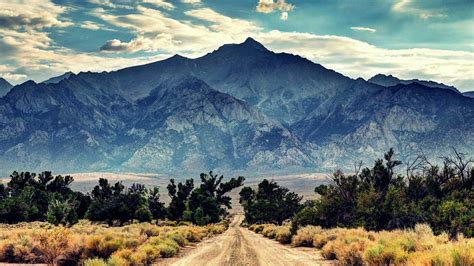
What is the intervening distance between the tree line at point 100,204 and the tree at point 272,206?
10.1 m

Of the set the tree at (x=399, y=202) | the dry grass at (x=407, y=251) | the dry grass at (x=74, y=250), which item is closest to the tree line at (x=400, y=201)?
the tree at (x=399, y=202)

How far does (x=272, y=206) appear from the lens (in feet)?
320

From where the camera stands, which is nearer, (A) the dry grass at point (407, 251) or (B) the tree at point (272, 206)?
(A) the dry grass at point (407, 251)

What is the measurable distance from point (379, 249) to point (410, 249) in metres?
1.38

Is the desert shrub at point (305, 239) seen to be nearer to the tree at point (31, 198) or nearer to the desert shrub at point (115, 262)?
the desert shrub at point (115, 262)

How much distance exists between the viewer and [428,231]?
26.1 metres

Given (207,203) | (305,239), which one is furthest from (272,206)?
(305,239)

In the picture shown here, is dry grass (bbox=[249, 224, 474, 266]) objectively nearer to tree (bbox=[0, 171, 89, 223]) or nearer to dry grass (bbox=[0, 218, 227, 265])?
dry grass (bbox=[0, 218, 227, 265])

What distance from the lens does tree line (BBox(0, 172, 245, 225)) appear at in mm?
85125

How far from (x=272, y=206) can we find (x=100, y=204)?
31.3 metres

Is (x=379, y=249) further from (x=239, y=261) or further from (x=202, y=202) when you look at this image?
(x=202, y=202)

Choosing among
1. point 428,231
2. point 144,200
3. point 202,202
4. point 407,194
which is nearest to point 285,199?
point 202,202

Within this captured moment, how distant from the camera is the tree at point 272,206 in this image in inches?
3772

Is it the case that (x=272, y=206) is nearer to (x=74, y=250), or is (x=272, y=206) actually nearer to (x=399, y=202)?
(x=399, y=202)
